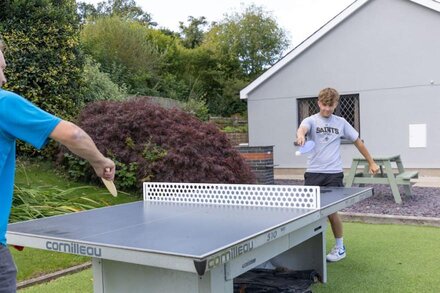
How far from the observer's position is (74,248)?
2518 mm

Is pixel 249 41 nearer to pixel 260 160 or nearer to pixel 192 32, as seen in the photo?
pixel 192 32

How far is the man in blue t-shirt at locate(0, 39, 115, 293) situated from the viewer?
1.95 meters

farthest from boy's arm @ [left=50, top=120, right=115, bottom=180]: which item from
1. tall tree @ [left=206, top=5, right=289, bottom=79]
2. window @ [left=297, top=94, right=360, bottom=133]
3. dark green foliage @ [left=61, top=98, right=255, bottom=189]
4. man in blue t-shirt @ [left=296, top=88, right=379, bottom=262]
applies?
tall tree @ [left=206, top=5, right=289, bottom=79]

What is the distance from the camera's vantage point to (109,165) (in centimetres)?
241

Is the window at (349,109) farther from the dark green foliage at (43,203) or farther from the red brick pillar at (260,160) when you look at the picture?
the dark green foliage at (43,203)

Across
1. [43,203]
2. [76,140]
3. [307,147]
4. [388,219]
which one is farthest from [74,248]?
[388,219]

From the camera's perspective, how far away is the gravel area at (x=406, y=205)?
25.2 feet

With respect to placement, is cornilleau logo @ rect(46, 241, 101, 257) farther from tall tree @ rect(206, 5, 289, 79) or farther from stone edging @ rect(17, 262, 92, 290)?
tall tree @ rect(206, 5, 289, 79)

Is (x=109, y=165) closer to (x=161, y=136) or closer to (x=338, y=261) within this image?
(x=338, y=261)

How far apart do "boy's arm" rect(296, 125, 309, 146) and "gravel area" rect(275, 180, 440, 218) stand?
3330mm

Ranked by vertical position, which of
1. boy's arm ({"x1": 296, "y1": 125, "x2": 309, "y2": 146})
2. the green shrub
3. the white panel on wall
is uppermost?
the green shrub

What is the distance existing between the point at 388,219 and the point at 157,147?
157 inches

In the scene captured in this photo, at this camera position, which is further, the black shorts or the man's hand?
the black shorts

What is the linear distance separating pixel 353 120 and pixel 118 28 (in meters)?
14.4
